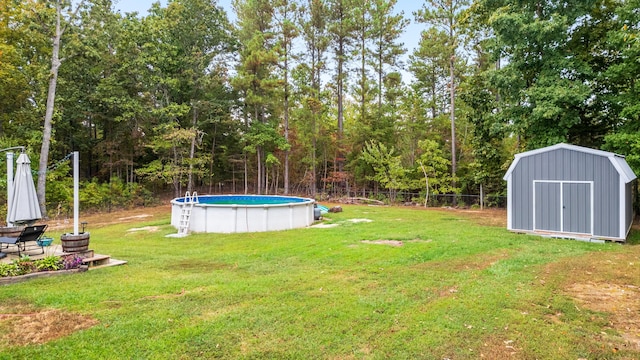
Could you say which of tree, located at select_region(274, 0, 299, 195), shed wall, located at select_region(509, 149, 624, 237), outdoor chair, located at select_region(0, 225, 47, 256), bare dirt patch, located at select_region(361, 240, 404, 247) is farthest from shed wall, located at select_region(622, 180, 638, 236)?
tree, located at select_region(274, 0, 299, 195)

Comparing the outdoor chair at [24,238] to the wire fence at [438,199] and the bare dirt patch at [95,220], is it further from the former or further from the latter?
the wire fence at [438,199]

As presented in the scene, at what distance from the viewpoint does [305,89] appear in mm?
24016

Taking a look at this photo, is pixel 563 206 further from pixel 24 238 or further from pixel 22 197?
pixel 22 197

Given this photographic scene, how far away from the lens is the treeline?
12953 millimetres

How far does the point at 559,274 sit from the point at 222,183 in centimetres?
2582

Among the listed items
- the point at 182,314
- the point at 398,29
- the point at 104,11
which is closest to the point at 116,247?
the point at 182,314

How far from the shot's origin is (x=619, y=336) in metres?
3.64

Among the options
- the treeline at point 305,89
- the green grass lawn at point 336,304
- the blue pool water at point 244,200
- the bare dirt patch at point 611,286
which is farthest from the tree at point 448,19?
the green grass lawn at point 336,304

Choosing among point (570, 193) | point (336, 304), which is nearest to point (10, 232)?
point (336, 304)

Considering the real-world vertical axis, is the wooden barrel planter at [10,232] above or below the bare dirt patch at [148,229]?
above

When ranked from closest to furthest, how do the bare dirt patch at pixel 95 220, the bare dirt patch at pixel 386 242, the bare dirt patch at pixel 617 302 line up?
the bare dirt patch at pixel 617 302
the bare dirt patch at pixel 386 242
the bare dirt patch at pixel 95 220

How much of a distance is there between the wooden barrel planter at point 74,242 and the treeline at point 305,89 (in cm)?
1204

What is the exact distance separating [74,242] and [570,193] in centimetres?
1175

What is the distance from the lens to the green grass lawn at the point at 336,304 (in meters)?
3.32
